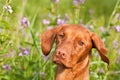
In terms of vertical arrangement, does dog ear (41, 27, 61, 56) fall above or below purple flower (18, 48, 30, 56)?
above

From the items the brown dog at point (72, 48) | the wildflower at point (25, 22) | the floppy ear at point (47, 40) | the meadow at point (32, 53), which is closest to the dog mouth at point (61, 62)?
the brown dog at point (72, 48)

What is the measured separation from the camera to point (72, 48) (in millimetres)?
5480

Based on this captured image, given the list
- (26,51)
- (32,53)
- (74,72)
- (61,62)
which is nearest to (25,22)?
(26,51)

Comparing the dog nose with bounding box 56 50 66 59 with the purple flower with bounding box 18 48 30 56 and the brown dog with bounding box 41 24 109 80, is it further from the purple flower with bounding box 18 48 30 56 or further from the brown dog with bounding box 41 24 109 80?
the purple flower with bounding box 18 48 30 56

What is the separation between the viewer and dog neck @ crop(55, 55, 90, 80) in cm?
573

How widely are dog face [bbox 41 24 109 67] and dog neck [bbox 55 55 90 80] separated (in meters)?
0.07

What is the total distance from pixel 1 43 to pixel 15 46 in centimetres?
83

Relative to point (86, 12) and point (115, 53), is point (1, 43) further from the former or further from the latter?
point (86, 12)

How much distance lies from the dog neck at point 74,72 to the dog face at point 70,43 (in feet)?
0.24

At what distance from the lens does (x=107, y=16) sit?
41.6ft

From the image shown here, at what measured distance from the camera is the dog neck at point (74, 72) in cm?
573

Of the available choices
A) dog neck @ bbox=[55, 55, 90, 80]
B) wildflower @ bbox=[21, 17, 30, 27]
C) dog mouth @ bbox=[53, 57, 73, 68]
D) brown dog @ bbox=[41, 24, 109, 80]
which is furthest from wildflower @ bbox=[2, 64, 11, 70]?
dog mouth @ bbox=[53, 57, 73, 68]

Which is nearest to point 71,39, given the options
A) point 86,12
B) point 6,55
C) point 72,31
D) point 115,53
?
point 72,31

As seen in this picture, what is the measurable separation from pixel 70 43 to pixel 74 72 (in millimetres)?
384
